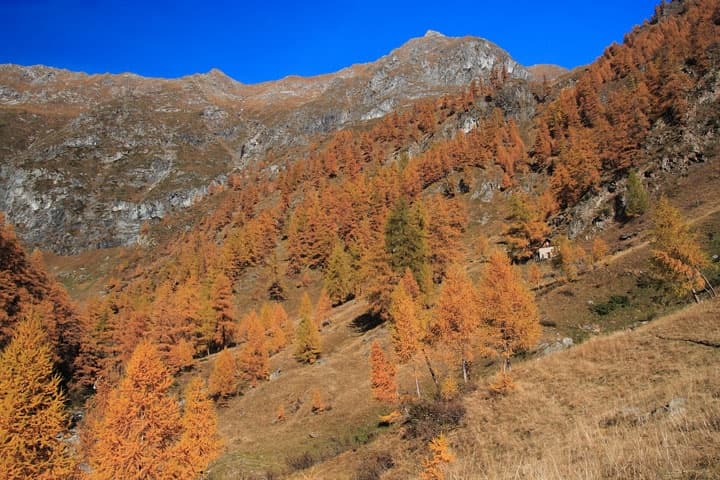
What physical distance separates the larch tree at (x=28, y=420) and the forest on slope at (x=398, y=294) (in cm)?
9

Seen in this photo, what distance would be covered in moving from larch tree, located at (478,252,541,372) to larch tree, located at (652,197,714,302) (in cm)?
892

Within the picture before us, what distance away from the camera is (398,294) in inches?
1383

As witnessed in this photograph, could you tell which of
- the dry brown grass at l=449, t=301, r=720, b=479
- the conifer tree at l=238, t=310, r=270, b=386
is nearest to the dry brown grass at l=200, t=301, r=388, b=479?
the conifer tree at l=238, t=310, r=270, b=386

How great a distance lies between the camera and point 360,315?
2128 inches

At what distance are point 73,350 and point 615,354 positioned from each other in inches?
2276

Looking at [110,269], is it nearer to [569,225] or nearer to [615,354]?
[569,225]

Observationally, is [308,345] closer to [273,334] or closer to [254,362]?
[254,362]

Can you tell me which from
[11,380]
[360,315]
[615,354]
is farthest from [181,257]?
[615,354]

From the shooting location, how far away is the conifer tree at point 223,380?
40.6 m

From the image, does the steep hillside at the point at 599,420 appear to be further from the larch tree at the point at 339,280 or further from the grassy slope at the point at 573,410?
the larch tree at the point at 339,280

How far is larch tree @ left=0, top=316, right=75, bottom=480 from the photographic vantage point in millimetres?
16750

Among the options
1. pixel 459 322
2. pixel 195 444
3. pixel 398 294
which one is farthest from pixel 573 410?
pixel 398 294

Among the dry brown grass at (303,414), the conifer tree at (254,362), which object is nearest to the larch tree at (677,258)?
the dry brown grass at (303,414)

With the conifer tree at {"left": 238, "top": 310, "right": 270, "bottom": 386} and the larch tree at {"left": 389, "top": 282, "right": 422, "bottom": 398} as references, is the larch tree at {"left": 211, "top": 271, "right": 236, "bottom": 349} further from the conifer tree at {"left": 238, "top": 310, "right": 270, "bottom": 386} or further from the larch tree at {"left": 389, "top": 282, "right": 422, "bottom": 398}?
the larch tree at {"left": 389, "top": 282, "right": 422, "bottom": 398}
